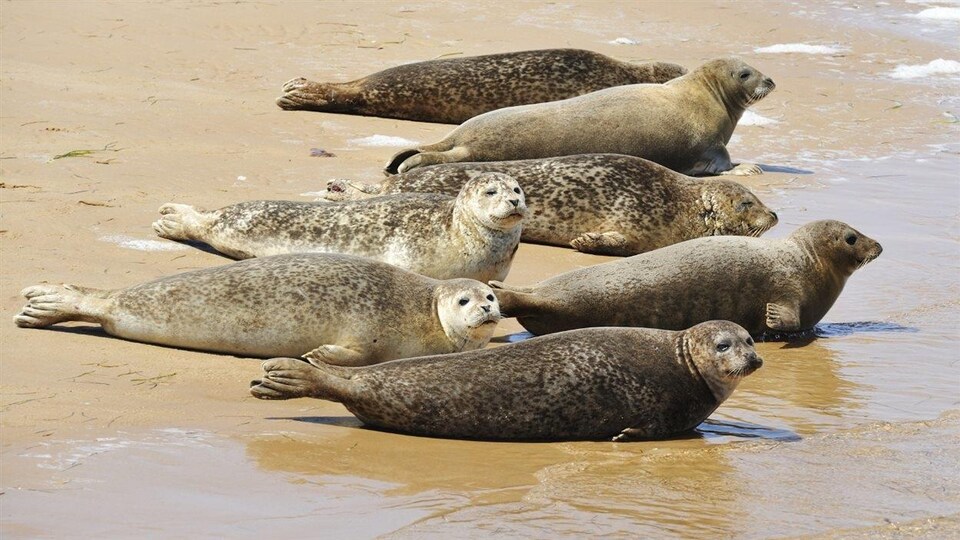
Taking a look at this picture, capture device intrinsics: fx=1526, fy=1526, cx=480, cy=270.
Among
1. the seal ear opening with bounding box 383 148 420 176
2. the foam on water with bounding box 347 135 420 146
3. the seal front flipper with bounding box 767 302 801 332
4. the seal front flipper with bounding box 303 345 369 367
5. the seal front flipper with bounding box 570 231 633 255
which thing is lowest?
the seal front flipper with bounding box 767 302 801 332

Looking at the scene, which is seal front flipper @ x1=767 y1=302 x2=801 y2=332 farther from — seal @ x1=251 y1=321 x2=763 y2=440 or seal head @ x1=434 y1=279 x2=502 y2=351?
seal head @ x1=434 y1=279 x2=502 y2=351

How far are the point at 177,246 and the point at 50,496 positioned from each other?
3.36 metres

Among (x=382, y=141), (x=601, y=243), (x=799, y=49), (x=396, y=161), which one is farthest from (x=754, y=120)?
(x=601, y=243)

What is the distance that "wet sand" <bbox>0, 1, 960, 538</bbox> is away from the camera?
4.64 metres

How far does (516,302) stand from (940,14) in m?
11.9

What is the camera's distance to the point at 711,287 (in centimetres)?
728

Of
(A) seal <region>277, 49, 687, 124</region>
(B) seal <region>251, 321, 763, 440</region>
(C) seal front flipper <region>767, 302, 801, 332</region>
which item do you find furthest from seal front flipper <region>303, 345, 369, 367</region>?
(A) seal <region>277, 49, 687, 124</region>

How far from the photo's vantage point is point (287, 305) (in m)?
6.23

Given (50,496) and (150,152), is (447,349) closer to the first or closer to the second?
(50,496)

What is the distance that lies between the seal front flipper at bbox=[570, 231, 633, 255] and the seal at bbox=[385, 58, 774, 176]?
1.32 meters

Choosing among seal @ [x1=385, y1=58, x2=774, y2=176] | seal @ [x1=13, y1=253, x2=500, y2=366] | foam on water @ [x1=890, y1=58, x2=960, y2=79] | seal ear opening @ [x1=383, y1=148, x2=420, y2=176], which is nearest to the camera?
seal @ [x1=13, y1=253, x2=500, y2=366]

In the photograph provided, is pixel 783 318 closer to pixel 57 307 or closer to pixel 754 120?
pixel 57 307

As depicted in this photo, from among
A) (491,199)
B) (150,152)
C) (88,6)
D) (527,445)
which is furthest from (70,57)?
(527,445)

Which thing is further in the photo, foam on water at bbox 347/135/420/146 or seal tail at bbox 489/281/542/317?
foam on water at bbox 347/135/420/146
